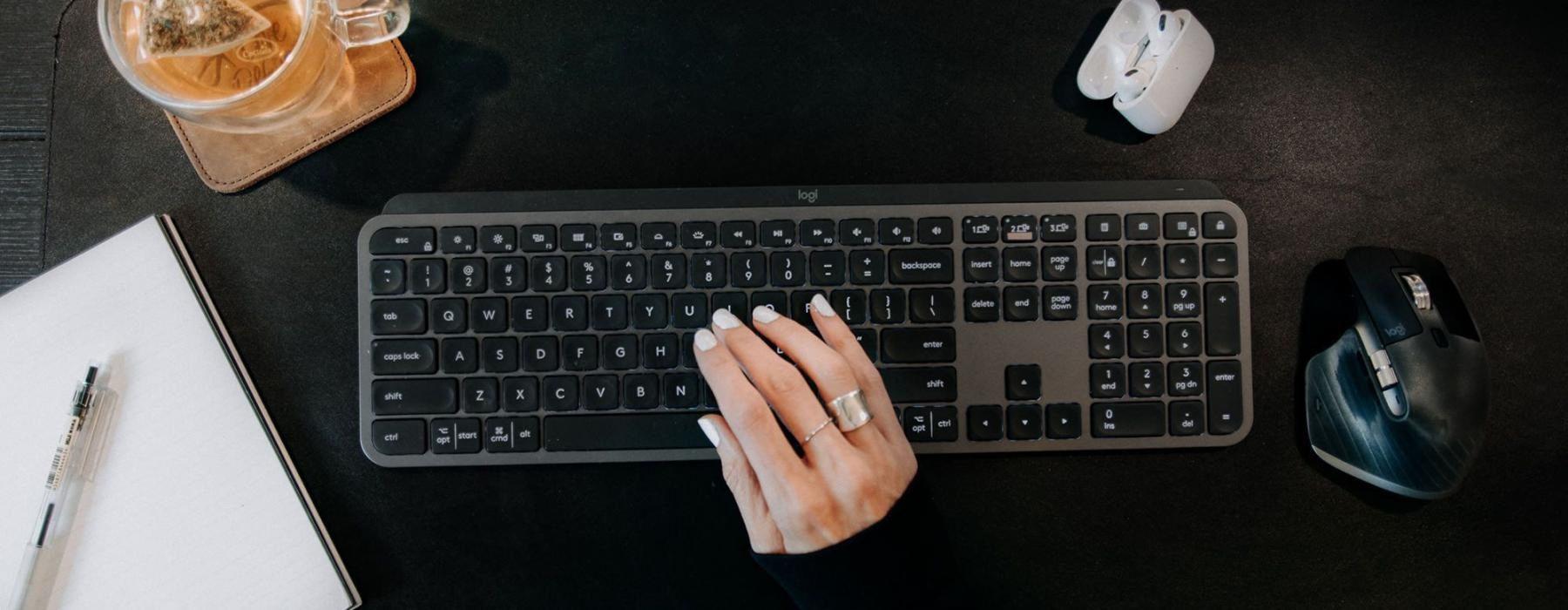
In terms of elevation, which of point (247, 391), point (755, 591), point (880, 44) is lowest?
point (755, 591)

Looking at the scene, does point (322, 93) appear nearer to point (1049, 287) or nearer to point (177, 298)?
point (177, 298)

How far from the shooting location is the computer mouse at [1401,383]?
2.13 ft

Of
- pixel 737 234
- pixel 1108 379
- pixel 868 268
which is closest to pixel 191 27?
pixel 737 234

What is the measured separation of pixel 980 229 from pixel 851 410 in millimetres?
188

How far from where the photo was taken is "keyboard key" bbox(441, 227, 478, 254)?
0.69m

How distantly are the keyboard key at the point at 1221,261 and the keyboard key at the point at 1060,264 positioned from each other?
11 cm

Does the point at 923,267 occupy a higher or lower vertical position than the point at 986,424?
higher

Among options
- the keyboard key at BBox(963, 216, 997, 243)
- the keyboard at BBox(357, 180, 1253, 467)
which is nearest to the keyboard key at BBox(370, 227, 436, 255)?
the keyboard at BBox(357, 180, 1253, 467)

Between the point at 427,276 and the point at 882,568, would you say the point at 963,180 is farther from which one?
the point at 427,276

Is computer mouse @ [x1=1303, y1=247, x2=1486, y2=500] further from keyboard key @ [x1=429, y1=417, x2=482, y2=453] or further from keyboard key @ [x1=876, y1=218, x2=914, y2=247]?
keyboard key @ [x1=429, y1=417, x2=482, y2=453]

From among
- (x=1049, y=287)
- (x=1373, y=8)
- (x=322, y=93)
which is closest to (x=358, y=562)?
(x=322, y=93)

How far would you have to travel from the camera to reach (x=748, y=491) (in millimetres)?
652

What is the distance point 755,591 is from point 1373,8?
29.3 inches

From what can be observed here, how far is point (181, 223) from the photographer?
2.39 ft
